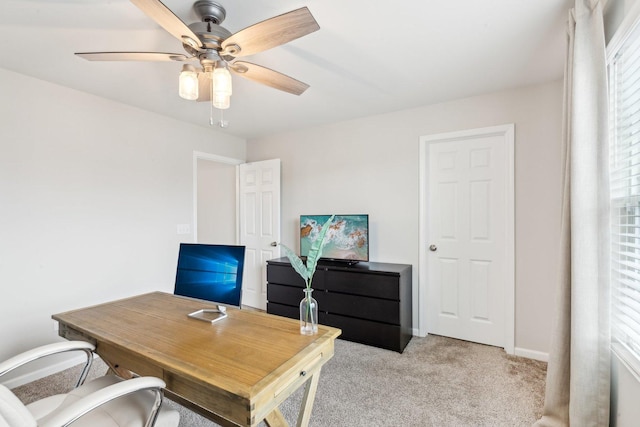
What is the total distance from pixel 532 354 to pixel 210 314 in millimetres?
2830

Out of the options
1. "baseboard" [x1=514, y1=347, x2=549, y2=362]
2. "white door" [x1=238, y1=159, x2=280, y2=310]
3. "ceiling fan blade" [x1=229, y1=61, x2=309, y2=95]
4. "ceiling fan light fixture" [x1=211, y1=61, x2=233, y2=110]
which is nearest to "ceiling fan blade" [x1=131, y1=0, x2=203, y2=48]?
"ceiling fan light fixture" [x1=211, y1=61, x2=233, y2=110]

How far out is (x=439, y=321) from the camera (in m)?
3.25

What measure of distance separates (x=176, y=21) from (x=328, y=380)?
2.51 metres

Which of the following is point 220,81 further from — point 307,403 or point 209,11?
point 307,403

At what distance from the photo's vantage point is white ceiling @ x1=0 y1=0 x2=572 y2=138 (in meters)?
1.71

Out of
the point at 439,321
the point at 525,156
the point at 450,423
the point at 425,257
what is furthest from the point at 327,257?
the point at 525,156

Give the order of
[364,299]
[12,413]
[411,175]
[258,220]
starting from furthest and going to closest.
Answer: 1. [258,220]
2. [411,175]
3. [364,299]
4. [12,413]

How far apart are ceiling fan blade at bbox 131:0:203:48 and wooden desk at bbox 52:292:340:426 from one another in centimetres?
145

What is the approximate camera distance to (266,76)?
6.11 feet

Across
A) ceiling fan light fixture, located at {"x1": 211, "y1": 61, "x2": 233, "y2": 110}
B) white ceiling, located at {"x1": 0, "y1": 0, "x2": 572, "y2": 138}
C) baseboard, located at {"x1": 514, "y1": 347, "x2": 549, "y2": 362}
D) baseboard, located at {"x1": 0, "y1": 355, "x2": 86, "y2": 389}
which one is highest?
white ceiling, located at {"x1": 0, "y1": 0, "x2": 572, "y2": 138}

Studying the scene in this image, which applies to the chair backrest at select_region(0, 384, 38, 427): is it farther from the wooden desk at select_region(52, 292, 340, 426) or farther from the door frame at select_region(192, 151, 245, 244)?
the door frame at select_region(192, 151, 245, 244)

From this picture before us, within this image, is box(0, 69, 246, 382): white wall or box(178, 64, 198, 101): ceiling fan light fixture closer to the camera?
box(178, 64, 198, 101): ceiling fan light fixture

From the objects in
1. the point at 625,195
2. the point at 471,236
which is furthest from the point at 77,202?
the point at 625,195

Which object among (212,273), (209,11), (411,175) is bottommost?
(212,273)
